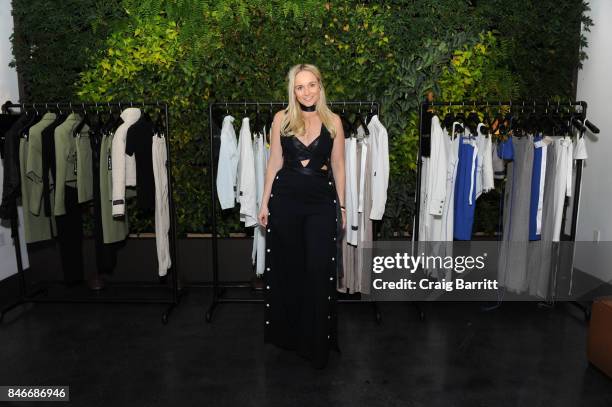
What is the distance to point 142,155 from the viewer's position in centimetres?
368

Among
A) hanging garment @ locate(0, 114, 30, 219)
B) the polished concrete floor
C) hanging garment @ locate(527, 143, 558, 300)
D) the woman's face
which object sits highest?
the woman's face

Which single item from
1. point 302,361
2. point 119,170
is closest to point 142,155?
point 119,170

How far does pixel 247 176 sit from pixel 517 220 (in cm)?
205

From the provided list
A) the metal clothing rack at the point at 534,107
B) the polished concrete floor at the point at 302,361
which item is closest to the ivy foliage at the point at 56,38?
the polished concrete floor at the point at 302,361

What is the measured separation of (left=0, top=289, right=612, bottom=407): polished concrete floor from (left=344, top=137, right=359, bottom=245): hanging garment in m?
0.72

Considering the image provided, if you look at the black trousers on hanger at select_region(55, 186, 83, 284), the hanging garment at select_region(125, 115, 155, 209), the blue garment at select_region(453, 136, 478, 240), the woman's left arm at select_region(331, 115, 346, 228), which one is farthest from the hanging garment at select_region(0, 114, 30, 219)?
the blue garment at select_region(453, 136, 478, 240)

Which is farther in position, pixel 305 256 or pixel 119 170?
pixel 119 170

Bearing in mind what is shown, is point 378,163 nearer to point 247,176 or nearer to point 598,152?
point 247,176

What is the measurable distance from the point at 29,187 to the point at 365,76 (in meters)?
2.80

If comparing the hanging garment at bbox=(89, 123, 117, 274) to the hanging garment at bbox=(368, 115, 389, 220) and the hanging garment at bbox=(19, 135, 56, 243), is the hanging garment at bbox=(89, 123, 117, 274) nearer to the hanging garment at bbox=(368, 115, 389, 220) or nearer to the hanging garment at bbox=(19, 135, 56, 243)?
the hanging garment at bbox=(19, 135, 56, 243)

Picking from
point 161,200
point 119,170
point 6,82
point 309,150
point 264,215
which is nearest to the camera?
point 309,150

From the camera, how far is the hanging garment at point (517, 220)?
3670 mm

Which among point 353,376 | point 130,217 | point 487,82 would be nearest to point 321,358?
point 353,376

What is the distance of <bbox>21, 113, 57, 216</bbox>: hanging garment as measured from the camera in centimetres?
364
